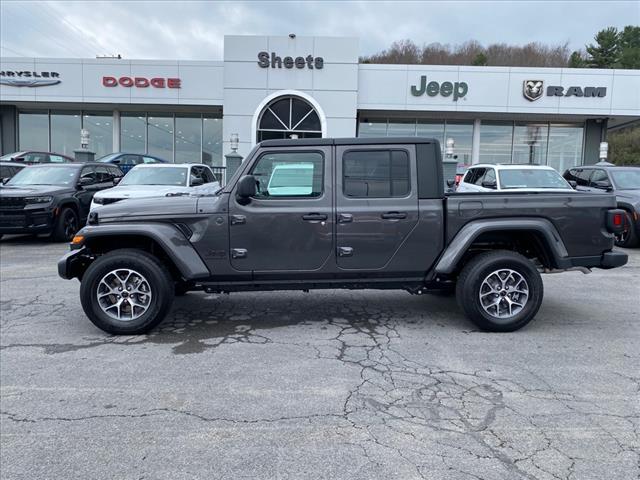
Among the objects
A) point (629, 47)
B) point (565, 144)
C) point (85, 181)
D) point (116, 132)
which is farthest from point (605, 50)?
point (85, 181)

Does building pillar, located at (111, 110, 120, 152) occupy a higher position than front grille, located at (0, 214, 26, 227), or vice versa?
building pillar, located at (111, 110, 120, 152)

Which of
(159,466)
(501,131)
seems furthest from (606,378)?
(501,131)

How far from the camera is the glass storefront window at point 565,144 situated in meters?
25.7

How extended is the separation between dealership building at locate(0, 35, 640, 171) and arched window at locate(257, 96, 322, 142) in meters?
0.05

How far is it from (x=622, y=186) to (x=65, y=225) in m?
12.8

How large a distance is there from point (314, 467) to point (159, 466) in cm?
90

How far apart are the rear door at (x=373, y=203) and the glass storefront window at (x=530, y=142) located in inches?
902

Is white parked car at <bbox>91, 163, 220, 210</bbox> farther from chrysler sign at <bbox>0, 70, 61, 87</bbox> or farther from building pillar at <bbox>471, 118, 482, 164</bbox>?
building pillar at <bbox>471, 118, 482, 164</bbox>

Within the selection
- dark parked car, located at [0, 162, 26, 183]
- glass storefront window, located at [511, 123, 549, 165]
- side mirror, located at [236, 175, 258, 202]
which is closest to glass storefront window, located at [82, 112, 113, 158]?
dark parked car, located at [0, 162, 26, 183]

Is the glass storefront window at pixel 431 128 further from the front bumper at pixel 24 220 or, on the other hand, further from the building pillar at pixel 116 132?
the front bumper at pixel 24 220

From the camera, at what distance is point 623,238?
10.8 m

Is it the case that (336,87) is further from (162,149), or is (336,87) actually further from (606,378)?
(606,378)

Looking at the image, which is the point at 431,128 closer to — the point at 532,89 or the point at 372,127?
the point at 372,127

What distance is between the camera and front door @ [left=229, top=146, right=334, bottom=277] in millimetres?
4992
